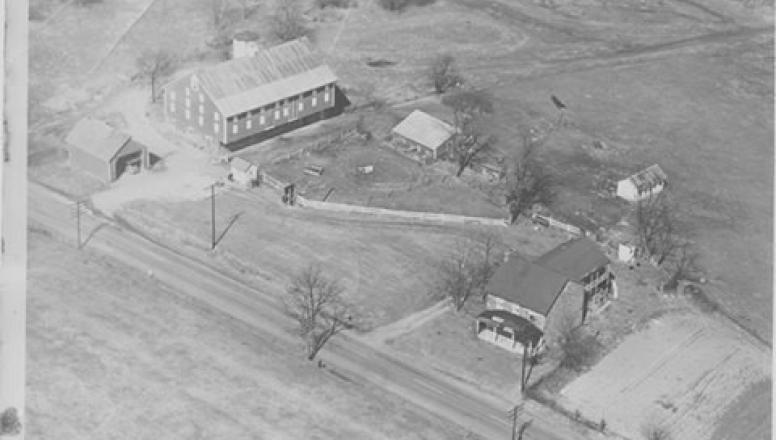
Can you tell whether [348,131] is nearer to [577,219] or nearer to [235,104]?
[235,104]

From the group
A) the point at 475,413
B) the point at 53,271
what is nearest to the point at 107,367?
the point at 53,271

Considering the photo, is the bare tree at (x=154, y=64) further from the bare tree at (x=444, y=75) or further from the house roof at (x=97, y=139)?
the bare tree at (x=444, y=75)

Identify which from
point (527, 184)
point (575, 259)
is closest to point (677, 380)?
point (575, 259)

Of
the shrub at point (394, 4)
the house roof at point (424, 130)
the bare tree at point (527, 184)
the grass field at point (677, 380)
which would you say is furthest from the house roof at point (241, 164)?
the shrub at point (394, 4)

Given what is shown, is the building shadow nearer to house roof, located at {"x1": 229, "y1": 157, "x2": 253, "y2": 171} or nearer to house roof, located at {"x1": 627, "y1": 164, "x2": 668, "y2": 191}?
house roof, located at {"x1": 229, "y1": 157, "x2": 253, "y2": 171}

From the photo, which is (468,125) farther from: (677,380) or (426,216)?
(677,380)

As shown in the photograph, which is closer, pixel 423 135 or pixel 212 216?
pixel 212 216
